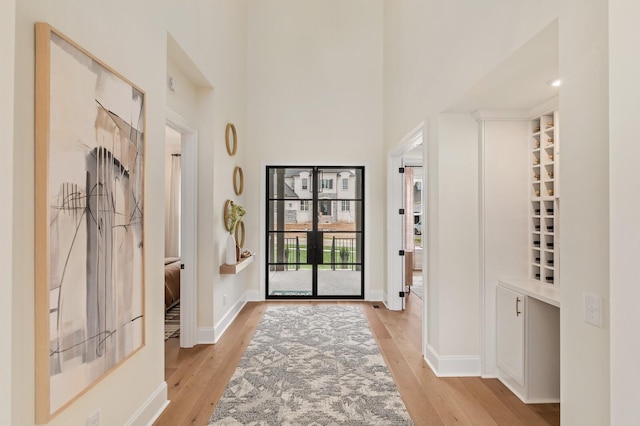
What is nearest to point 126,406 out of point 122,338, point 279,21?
point 122,338

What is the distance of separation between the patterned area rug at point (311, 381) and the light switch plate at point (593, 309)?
1350mm

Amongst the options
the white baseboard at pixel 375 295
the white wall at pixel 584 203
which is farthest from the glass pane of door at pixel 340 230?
the white wall at pixel 584 203

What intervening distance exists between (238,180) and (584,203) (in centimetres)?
398

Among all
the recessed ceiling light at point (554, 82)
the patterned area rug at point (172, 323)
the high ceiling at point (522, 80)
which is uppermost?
the high ceiling at point (522, 80)

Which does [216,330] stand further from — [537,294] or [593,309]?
[593,309]

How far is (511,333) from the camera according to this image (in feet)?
8.53

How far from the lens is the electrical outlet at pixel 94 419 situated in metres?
1.58

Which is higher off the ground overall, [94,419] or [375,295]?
[94,419]

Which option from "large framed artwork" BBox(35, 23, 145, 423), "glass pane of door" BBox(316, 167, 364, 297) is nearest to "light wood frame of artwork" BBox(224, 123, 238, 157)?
"glass pane of door" BBox(316, 167, 364, 297)

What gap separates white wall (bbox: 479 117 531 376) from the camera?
2.75m

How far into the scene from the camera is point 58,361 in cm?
136

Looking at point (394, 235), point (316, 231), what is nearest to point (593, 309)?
point (394, 235)

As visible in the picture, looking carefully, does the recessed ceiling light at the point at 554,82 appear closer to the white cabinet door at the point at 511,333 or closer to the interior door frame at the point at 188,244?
the white cabinet door at the point at 511,333

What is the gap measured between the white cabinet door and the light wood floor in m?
0.19
